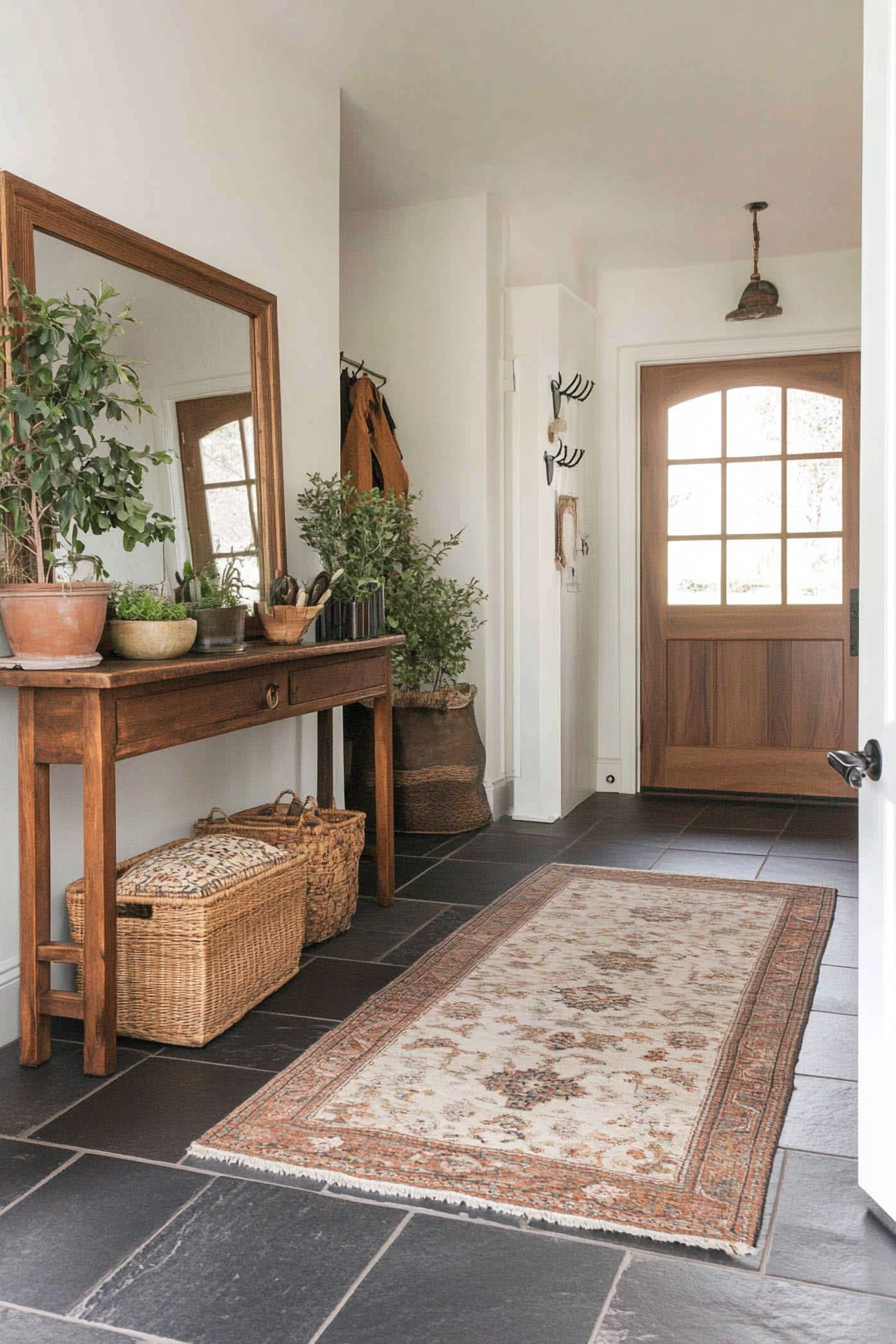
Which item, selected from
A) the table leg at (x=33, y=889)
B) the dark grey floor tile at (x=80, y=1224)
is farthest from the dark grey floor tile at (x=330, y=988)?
the dark grey floor tile at (x=80, y=1224)

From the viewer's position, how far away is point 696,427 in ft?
18.4

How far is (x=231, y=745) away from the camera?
11.1ft

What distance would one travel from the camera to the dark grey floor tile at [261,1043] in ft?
7.88

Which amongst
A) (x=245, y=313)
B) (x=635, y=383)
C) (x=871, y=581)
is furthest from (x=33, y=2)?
(x=635, y=383)

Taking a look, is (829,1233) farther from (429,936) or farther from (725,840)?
(725,840)

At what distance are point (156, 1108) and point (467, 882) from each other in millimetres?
1789

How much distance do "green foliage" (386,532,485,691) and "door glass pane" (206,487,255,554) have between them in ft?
3.57

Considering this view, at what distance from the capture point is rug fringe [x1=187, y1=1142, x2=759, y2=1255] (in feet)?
5.63

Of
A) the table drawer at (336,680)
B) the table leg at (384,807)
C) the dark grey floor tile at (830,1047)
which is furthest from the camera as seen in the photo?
the table leg at (384,807)

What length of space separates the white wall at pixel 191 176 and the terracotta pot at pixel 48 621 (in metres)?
0.21

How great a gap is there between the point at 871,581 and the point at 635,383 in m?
4.10

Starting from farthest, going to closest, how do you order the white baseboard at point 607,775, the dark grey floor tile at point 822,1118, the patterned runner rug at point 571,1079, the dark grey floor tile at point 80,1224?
the white baseboard at point 607,775
the dark grey floor tile at point 822,1118
the patterned runner rug at point 571,1079
the dark grey floor tile at point 80,1224

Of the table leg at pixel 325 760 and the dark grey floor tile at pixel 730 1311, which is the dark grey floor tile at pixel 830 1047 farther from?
the table leg at pixel 325 760

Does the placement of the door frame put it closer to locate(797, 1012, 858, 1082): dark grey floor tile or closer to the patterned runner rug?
the patterned runner rug
